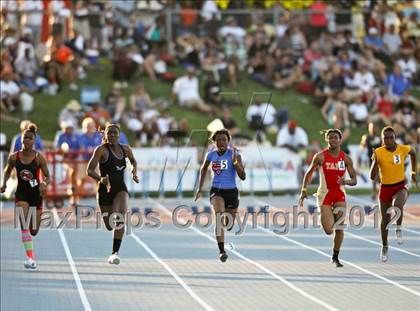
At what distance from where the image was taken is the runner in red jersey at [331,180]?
60.9 feet

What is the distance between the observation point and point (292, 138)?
34.7 meters

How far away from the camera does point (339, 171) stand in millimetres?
18781

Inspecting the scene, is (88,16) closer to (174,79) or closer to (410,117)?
(174,79)

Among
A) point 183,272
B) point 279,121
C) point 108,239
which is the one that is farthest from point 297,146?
point 183,272

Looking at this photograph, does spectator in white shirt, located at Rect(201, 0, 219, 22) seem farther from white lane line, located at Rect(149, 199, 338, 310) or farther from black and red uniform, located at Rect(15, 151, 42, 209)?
black and red uniform, located at Rect(15, 151, 42, 209)

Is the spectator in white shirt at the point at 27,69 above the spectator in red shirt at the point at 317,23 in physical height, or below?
below

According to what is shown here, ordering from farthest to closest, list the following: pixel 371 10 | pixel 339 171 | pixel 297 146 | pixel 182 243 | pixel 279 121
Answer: pixel 371 10, pixel 279 121, pixel 297 146, pixel 182 243, pixel 339 171

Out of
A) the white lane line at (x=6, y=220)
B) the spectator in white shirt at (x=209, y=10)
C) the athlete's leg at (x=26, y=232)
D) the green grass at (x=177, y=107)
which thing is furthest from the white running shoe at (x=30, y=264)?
the spectator in white shirt at (x=209, y=10)

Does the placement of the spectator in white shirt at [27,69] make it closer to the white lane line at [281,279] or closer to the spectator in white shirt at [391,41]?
the white lane line at [281,279]

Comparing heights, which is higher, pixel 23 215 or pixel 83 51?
pixel 83 51

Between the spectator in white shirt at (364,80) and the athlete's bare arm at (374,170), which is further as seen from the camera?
the spectator in white shirt at (364,80)

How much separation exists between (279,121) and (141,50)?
4.34m

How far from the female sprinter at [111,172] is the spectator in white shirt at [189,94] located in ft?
59.4

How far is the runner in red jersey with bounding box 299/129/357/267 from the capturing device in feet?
60.9
